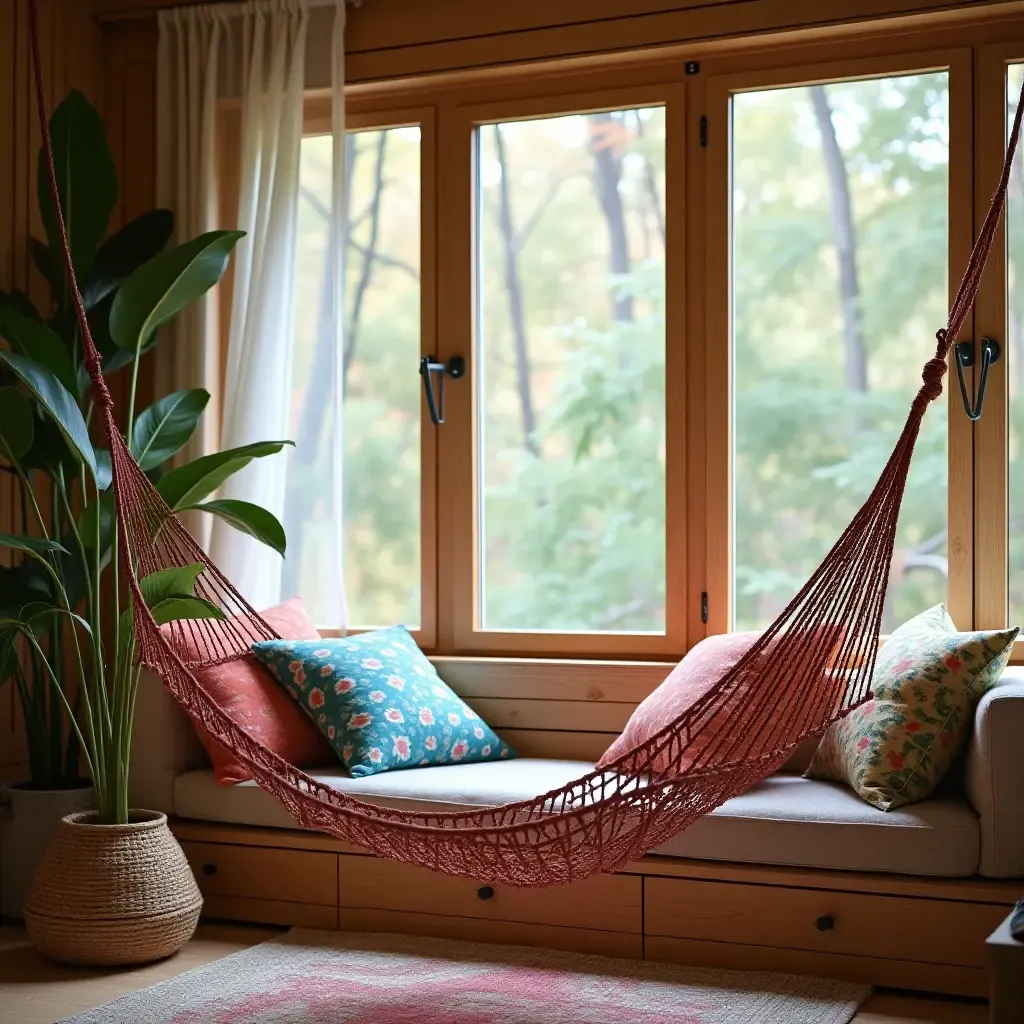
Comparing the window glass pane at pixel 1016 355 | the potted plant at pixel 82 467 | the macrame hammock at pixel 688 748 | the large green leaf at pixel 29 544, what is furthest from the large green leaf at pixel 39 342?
the window glass pane at pixel 1016 355

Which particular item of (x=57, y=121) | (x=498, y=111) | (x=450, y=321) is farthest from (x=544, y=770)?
(x=57, y=121)

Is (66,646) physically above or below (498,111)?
below

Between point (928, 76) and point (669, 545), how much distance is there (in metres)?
1.27

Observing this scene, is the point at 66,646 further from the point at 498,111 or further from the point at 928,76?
the point at 928,76

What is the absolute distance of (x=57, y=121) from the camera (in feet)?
10.6

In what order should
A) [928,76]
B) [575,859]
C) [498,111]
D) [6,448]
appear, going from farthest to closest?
1. [498,111]
2. [928,76]
3. [6,448]
4. [575,859]

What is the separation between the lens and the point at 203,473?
10.0ft

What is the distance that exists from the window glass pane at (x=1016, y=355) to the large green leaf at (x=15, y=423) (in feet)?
7.20

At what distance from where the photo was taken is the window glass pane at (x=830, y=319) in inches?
132

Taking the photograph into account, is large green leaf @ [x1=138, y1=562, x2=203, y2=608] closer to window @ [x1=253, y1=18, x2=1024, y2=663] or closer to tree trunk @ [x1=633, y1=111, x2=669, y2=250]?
window @ [x1=253, y1=18, x2=1024, y2=663]

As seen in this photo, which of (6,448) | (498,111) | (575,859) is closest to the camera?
(575,859)

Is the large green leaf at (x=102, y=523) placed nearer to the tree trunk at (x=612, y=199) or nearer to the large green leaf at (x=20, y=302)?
the large green leaf at (x=20, y=302)

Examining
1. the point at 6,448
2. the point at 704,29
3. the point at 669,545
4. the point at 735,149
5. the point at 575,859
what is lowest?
the point at 575,859

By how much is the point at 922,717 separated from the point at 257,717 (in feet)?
4.78
